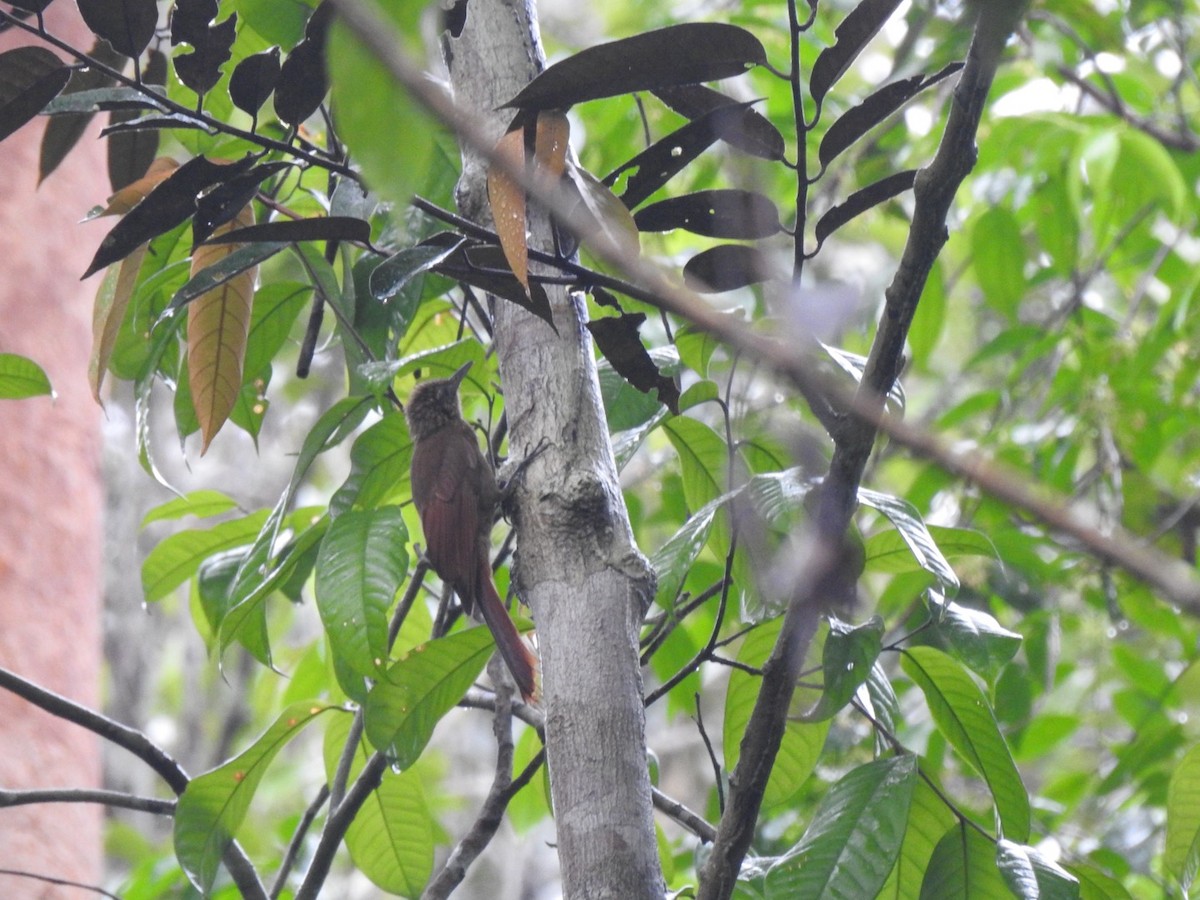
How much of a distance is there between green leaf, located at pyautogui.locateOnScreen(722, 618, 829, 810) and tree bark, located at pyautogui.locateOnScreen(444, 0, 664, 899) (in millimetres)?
400

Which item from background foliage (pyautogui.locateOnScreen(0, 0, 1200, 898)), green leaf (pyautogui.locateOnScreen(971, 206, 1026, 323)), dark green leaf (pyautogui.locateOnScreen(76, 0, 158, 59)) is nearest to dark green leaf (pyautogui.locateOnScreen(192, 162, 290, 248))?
background foliage (pyautogui.locateOnScreen(0, 0, 1200, 898))

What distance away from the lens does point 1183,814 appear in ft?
4.91

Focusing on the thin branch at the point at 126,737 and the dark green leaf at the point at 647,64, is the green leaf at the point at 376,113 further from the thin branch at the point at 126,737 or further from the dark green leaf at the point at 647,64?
the thin branch at the point at 126,737

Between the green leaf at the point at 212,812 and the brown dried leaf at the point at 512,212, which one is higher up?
the brown dried leaf at the point at 512,212

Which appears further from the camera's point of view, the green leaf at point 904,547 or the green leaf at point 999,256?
the green leaf at point 999,256

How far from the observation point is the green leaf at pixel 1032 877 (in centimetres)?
129

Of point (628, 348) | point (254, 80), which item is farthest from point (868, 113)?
point (254, 80)

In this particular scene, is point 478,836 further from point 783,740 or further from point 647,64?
point 647,64

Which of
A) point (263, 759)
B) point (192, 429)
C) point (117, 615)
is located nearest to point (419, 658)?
point (263, 759)

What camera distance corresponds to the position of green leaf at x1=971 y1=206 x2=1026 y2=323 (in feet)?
10.6

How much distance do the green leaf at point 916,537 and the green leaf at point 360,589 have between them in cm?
61

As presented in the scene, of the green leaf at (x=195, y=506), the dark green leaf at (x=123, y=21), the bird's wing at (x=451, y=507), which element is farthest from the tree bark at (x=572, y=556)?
the green leaf at (x=195, y=506)

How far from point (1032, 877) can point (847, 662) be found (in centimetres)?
33

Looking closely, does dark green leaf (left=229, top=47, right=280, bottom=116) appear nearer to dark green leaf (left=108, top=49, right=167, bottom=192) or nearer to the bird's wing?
dark green leaf (left=108, top=49, right=167, bottom=192)
